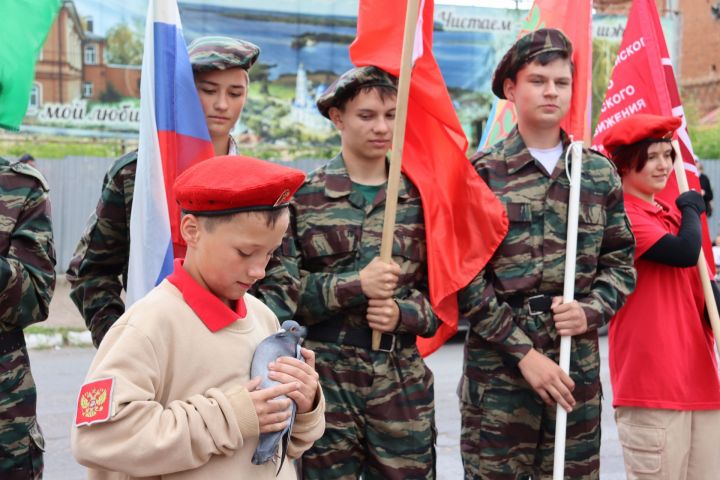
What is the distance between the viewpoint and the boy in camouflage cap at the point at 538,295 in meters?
3.81

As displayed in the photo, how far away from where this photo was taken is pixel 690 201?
14.6 ft

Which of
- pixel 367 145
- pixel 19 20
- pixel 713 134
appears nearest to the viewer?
pixel 19 20

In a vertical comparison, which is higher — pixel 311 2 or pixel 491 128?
pixel 311 2

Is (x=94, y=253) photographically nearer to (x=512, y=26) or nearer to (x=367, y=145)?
(x=367, y=145)

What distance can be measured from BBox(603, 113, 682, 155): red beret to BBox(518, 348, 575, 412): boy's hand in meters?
1.26

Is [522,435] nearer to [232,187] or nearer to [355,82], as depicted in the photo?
[355,82]

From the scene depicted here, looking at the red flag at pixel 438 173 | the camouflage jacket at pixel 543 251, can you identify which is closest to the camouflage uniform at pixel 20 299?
the red flag at pixel 438 173

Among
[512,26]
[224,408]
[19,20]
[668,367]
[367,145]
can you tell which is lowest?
[668,367]

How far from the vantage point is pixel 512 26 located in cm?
2364

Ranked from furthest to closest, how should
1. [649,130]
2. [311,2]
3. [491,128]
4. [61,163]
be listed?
1. [311,2]
2. [61,163]
3. [491,128]
4. [649,130]

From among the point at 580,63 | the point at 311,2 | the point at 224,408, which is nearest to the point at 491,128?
the point at 580,63

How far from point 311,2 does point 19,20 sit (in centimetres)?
1950

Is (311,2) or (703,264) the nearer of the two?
(703,264)

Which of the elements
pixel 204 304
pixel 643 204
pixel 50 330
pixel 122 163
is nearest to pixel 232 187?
pixel 204 304
